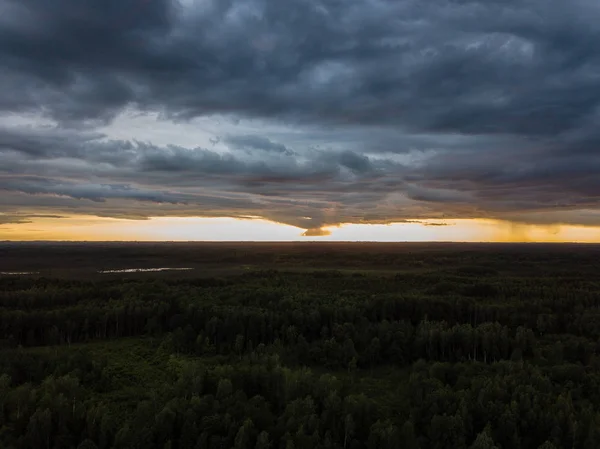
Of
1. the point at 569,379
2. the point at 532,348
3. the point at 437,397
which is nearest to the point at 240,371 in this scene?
the point at 437,397

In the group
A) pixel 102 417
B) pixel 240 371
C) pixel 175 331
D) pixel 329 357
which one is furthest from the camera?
pixel 175 331

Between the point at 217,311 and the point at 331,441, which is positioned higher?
the point at 217,311

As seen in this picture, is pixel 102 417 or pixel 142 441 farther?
pixel 102 417

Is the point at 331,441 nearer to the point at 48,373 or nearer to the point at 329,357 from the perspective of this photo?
the point at 329,357

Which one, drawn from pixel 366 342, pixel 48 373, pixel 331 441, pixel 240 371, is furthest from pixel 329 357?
pixel 48 373

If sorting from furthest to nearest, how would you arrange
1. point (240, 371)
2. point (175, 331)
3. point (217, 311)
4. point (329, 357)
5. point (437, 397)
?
point (217, 311) → point (175, 331) → point (329, 357) → point (240, 371) → point (437, 397)

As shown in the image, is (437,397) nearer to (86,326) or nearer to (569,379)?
(569,379)
